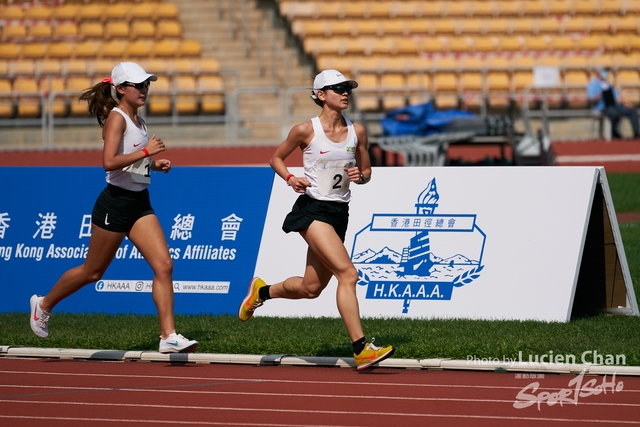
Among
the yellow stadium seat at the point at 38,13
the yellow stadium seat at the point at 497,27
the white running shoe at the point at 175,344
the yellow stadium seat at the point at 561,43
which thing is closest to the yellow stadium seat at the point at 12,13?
the yellow stadium seat at the point at 38,13

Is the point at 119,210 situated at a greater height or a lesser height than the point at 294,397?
greater

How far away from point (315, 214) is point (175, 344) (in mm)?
1346

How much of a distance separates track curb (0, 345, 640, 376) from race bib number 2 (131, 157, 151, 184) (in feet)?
4.09

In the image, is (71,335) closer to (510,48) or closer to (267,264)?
(267,264)

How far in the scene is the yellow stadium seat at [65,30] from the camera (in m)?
27.1

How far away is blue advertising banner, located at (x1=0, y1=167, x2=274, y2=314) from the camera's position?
9789 mm

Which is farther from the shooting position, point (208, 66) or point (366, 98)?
point (208, 66)

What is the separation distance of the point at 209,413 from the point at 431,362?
1855mm

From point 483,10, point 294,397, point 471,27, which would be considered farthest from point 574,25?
point 294,397

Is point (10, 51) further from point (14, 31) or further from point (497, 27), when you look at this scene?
point (497, 27)

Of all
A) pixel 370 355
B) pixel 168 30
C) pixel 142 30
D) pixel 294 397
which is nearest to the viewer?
pixel 294 397

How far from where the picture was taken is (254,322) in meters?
9.19

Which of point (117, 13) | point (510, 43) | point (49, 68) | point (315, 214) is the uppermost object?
point (117, 13)

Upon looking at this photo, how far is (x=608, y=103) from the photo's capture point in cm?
2455
